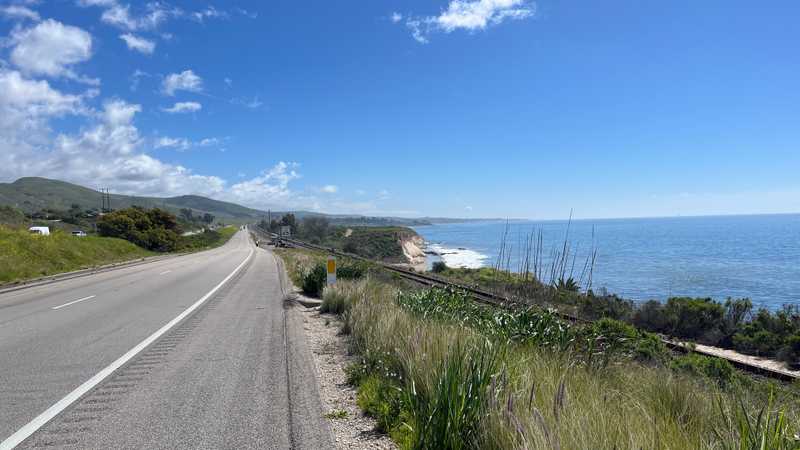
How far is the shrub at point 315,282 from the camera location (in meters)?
15.5

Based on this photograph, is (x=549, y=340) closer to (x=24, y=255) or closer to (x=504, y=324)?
(x=504, y=324)

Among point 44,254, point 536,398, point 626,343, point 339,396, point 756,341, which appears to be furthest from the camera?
point 44,254

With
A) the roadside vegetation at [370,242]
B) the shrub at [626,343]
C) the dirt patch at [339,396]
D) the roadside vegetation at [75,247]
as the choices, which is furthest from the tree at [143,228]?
the shrub at [626,343]

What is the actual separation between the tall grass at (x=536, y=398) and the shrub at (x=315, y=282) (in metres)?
8.55

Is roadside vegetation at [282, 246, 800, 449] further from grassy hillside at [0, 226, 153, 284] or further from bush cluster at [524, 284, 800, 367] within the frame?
grassy hillside at [0, 226, 153, 284]

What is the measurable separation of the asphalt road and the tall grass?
2.93ft

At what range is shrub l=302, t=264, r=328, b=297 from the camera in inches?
611

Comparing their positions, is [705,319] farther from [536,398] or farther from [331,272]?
[536,398]

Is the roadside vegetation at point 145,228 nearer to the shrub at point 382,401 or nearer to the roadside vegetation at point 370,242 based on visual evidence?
the roadside vegetation at point 370,242

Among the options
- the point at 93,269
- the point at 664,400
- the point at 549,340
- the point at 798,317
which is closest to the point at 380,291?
the point at 549,340

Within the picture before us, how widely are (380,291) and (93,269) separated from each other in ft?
67.4

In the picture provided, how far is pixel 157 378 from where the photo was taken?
6.15 metres

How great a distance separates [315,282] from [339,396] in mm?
10201

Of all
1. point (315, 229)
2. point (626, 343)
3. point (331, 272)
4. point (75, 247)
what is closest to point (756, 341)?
point (626, 343)
